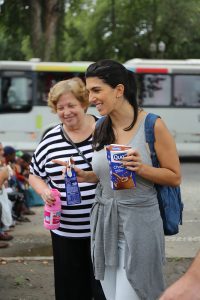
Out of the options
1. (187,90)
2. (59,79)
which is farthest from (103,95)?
(187,90)

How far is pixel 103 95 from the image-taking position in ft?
9.97

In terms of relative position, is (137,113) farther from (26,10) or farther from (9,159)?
(26,10)

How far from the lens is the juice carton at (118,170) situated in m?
2.84

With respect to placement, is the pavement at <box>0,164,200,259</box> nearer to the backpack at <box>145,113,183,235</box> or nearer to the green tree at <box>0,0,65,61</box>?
the backpack at <box>145,113,183,235</box>

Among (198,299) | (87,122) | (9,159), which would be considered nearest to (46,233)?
(9,159)

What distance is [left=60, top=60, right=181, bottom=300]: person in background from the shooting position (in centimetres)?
300

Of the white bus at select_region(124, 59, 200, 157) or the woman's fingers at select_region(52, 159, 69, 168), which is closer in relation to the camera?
the woman's fingers at select_region(52, 159, 69, 168)

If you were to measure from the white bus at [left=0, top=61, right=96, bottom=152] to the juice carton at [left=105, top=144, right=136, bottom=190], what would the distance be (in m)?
13.4

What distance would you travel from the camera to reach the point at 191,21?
105ft

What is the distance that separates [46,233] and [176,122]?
9886 mm

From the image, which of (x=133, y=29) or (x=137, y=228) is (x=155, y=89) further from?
(x=133, y=29)

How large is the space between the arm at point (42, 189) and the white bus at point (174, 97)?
1334cm

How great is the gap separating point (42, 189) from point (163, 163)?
0.89m

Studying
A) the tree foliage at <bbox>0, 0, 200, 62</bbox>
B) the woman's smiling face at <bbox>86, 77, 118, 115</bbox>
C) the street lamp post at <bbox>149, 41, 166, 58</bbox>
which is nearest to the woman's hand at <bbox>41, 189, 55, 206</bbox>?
the woman's smiling face at <bbox>86, 77, 118, 115</bbox>
